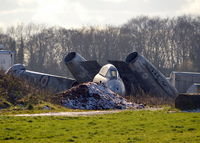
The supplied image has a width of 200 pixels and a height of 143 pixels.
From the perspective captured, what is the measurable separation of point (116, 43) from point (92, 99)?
76.4 m

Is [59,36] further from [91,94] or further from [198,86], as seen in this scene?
[91,94]

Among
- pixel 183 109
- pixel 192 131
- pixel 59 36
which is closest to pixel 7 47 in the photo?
pixel 59 36

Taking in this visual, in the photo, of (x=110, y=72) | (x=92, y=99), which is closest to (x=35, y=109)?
(x=92, y=99)

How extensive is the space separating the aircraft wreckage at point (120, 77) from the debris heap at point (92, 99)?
255 cm

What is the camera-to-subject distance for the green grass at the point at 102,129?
56.1 feet

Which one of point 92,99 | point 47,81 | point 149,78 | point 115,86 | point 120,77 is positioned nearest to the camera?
point 92,99

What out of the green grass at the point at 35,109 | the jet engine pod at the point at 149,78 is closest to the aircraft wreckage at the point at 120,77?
the jet engine pod at the point at 149,78

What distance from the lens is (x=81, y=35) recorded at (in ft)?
363

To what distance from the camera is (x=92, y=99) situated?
1289 inches

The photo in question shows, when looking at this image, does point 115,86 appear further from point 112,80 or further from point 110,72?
point 110,72

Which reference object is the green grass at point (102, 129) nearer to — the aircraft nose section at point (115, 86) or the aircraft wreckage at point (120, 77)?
the aircraft nose section at point (115, 86)

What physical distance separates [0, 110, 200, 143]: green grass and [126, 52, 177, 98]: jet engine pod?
662 inches

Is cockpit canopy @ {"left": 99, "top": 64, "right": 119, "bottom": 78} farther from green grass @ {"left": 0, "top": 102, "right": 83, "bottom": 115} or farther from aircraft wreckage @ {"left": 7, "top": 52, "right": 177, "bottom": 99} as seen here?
green grass @ {"left": 0, "top": 102, "right": 83, "bottom": 115}

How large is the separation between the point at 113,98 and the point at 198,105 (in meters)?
6.25
